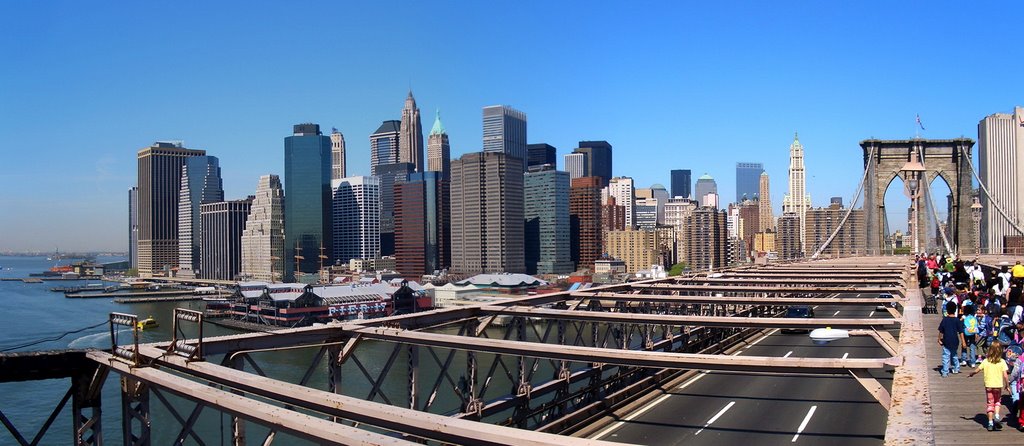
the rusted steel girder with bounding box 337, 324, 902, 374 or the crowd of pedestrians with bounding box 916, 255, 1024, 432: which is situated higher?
the rusted steel girder with bounding box 337, 324, 902, 374

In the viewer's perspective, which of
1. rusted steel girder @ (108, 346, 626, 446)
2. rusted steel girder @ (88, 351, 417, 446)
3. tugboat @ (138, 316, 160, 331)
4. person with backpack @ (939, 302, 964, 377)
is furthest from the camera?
person with backpack @ (939, 302, 964, 377)

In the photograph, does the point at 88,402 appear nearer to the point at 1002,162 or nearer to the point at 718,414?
the point at 718,414

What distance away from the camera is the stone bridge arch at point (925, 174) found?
218ft

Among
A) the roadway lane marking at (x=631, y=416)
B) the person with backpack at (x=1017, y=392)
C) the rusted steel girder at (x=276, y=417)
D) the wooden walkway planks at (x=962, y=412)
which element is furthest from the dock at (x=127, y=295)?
the person with backpack at (x=1017, y=392)

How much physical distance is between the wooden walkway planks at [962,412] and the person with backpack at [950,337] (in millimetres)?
187

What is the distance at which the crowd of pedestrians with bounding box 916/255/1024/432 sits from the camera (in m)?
10.1

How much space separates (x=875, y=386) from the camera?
798 cm

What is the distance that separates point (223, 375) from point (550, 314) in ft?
26.2

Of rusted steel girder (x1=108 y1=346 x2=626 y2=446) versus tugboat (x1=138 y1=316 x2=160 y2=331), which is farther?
tugboat (x1=138 y1=316 x2=160 y2=331)

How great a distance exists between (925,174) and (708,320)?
65.1 meters

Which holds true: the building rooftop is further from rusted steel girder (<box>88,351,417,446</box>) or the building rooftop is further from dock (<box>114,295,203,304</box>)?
rusted steel girder (<box>88,351,417,446</box>)

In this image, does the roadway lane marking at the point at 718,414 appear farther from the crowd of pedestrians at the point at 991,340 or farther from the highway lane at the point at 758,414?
the crowd of pedestrians at the point at 991,340

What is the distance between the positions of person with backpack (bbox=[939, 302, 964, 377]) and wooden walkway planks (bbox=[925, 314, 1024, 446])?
7.4 inches

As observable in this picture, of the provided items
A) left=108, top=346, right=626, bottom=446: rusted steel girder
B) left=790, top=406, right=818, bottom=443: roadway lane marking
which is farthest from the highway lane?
left=108, top=346, right=626, bottom=446: rusted steel girder
